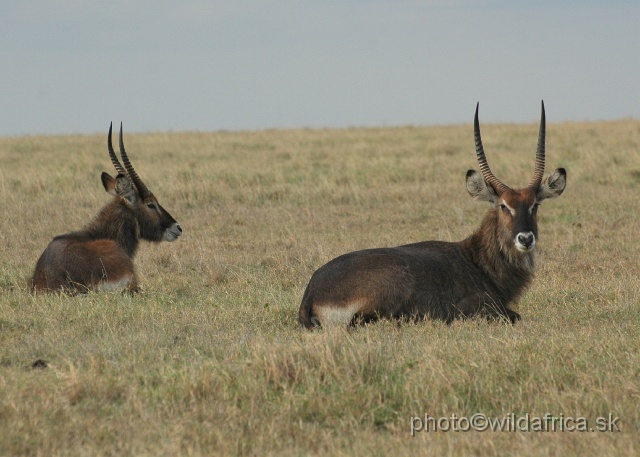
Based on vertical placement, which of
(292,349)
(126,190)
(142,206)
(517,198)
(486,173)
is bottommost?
(292,349)

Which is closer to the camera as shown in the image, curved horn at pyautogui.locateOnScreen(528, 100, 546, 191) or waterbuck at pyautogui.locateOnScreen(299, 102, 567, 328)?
waterbuck at pyautogui.locateOnScreen(299, 102, 567, 328)

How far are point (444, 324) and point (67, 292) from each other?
3538 millimetres

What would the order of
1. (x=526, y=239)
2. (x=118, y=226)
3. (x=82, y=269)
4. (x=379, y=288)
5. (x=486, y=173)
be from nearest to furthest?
(x=379, y=288) < (x=526, y=239) < (x=486, y=173) < (x=82, y=269) < (x=118, y=226)

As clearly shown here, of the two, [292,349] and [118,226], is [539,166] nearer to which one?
[292,349]

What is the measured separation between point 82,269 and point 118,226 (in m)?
1.31

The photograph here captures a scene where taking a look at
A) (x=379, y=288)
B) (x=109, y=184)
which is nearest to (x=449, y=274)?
(x=379, y=288)

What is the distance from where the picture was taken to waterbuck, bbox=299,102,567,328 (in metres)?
6.91

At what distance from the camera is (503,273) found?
7.85m

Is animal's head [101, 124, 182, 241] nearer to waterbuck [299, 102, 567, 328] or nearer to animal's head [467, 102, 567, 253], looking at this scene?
waterbuck [299, 102, 567, 328]

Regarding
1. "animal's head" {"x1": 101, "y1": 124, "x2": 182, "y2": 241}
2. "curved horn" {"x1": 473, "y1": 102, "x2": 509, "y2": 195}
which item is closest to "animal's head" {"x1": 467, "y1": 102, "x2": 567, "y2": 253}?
"curved horn" {"x1": 473, "y1": 102, "x2": 509, "y2": 195}

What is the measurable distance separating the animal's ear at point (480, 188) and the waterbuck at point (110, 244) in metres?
3.29

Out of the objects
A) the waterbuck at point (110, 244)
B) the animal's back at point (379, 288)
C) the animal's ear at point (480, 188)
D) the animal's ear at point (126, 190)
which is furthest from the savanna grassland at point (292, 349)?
the animal's ear at point (480, 188)

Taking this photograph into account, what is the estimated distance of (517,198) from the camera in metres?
7.70

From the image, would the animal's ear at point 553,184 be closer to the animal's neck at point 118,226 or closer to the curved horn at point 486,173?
the curved horn at point 486,173
